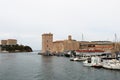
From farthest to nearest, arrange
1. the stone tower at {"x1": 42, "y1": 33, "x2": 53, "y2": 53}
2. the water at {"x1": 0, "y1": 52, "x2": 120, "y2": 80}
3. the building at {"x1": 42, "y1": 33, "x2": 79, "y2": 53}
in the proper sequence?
the stone tower at {"x1": 42, "y1": 33, "x2": 53, "y2": 53}
the building at {"x1": 42, "y1": 33, "x2": 79, "y2": 53}
the water at {"x1": 0, "y1": 52, "x2": 120, "y2": 80}

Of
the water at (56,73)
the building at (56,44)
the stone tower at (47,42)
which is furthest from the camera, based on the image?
the stone tower at (47,42)

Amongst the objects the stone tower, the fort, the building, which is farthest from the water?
the stone tower

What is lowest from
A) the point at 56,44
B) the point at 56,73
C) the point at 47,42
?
the point at 56,73

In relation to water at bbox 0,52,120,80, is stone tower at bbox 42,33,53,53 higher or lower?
higher

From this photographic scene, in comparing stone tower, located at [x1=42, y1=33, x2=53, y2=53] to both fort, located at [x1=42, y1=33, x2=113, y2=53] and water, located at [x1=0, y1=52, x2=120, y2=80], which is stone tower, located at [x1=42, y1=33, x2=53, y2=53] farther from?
water, located at [x1=0, y1=52, x2=120, y2=80]

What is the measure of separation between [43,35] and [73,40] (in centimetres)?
1339

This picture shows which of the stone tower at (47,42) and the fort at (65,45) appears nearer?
the fort at (65,45)

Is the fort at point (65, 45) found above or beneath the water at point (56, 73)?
above

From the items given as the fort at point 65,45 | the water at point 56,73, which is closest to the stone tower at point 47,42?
the fort at point 65,45

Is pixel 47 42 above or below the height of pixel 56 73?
above

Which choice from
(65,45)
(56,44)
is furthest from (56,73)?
(56,44)

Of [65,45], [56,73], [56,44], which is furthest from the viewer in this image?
[56,44]

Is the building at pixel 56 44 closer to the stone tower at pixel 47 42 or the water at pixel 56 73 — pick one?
the stone tower at pixel 47 42

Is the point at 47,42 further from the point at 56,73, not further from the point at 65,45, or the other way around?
the point at 56,73
